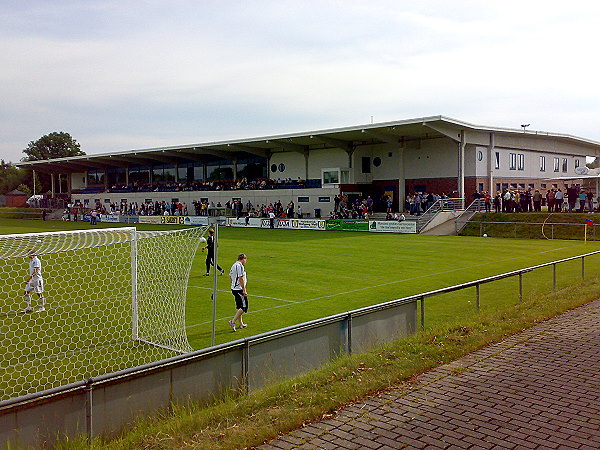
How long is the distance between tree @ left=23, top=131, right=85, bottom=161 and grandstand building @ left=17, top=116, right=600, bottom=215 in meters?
62.3

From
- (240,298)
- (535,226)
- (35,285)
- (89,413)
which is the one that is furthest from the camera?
(535,226)

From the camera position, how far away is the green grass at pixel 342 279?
44.0 feet

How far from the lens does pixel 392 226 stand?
4225cm

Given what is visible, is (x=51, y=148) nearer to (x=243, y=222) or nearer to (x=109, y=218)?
(x=109, y=218)

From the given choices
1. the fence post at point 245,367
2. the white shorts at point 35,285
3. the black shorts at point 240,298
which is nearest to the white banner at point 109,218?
the white shorts at point 35,285

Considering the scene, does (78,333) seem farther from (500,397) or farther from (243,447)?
(500,397)

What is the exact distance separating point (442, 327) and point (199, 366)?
5.50m

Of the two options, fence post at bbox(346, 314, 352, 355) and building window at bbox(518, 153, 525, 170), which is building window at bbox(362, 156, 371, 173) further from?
fence post at bbox(346, 314, 352, 355)

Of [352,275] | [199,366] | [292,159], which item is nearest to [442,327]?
[199,366]

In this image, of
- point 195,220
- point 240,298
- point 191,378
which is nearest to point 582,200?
point 240,298

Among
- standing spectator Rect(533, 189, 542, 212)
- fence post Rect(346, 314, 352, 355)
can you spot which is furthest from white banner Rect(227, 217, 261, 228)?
fence post Rect(346, 314, 352, 355)

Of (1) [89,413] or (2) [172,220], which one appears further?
(2) [172,220]

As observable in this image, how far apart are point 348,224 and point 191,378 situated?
3845cm

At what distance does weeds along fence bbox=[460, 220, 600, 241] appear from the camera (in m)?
35.1
